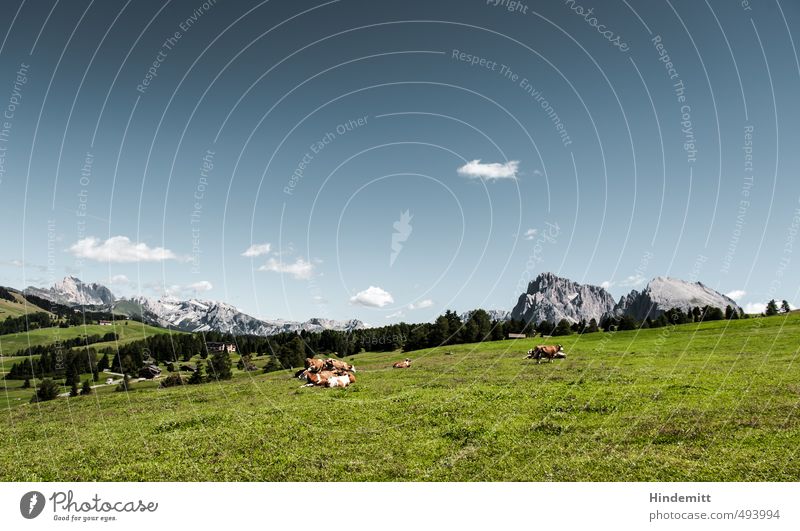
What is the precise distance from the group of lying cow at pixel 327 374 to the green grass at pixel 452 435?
10.7 feet

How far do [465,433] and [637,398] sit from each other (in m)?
8.38

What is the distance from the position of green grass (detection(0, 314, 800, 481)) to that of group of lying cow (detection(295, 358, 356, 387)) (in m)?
3.27

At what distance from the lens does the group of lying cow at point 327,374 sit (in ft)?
84.8

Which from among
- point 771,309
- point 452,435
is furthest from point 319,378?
point 771,309

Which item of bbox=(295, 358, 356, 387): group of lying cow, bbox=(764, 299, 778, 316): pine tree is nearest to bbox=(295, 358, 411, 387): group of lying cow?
bbox=(295, 358, 356, 387): group of lying cow

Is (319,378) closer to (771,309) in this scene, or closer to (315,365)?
(315,365)

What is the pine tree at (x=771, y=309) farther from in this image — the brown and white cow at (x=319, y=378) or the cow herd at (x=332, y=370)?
the brown and white cow at (x=319, y=378)

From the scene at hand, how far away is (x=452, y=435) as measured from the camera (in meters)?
12.9

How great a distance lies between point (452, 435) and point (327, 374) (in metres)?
15.2

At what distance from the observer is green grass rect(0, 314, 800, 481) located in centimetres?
1066

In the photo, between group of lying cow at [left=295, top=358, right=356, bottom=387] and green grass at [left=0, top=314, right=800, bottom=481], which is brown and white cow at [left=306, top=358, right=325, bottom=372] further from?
green grass at [left=0, top=314, right=800, bottom=481]
